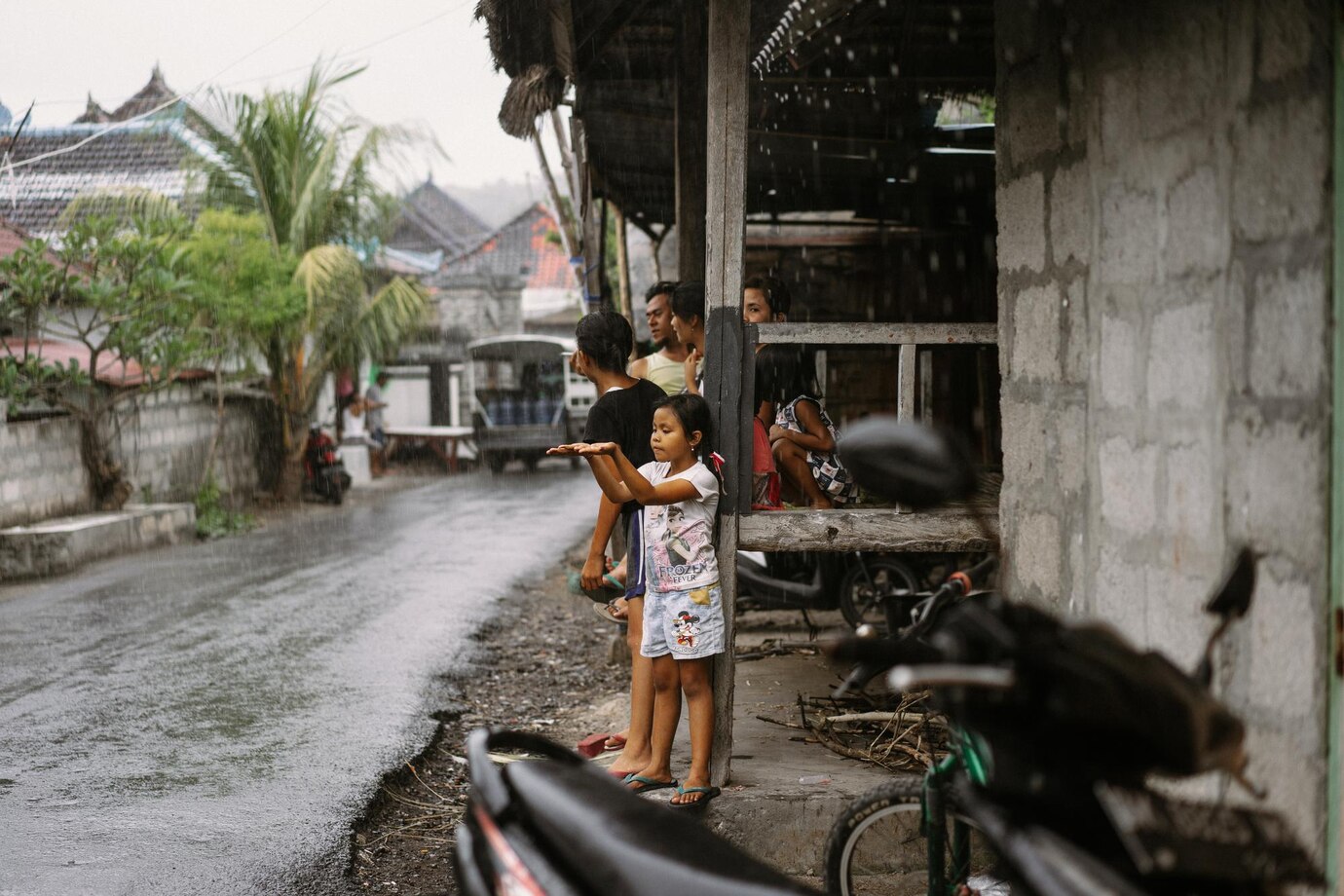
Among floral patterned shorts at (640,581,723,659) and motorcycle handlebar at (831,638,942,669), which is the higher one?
motorcycle handlebar at (831,638,942,669)

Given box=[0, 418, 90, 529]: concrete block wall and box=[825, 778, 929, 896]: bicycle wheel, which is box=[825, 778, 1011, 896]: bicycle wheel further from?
box=[0, 418, 90, 529]: concrete block wall

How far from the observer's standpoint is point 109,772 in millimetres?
5211

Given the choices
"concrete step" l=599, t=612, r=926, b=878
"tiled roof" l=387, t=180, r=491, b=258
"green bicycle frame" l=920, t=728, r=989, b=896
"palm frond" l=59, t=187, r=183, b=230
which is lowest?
"concrete step" l=599, t=612, r=926, b=878

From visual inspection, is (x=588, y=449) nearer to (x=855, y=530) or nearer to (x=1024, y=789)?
(x=855, y=530)

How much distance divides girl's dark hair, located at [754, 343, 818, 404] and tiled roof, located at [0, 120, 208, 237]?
1345 centimetres

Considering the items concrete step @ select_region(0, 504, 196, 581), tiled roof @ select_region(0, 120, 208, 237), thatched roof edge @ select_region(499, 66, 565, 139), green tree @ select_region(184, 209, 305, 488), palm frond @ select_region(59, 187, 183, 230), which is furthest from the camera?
tiled roof @ select_region(0, 120, 208, 237)

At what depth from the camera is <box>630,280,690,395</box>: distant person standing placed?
5.75m

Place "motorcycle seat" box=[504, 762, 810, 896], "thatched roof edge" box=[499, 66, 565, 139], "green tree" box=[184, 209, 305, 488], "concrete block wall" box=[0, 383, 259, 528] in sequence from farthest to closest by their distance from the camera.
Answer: "green tree" box=[184, 209, 305, 488] → "concrete block wall" box=[0, 383, 259, 528] → "thatched roof edge" box=[499, 66, 565, 139] → "motorcycle seat" box=[504, 762, 810, 896]

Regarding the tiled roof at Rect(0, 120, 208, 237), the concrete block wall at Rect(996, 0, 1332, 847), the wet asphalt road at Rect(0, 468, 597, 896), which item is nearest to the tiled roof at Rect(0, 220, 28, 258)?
the tiled roof at Rect(0, 120, 208, 237)

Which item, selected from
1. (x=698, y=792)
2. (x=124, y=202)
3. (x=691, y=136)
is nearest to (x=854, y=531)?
(x=698, y=792)

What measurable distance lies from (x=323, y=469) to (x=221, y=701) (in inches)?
467

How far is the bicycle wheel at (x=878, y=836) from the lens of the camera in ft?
9.76

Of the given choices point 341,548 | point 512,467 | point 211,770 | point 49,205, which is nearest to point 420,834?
point 211,770

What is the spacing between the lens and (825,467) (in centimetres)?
559
